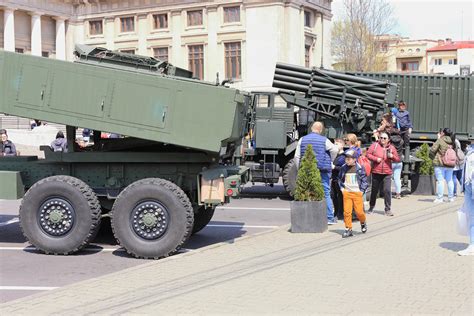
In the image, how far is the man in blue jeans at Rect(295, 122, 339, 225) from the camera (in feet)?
38.7

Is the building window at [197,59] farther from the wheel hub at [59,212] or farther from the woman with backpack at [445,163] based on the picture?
the wheel hub at [59,212]

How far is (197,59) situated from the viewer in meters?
61.4

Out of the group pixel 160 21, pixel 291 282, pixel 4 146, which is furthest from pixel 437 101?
pixel 160 21

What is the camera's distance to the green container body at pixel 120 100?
902 cm

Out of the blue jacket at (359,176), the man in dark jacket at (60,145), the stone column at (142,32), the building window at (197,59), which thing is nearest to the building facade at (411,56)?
the building window at (197,59)

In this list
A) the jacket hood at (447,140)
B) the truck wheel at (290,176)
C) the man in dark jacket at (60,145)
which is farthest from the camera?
the truck wheel at (290,176)

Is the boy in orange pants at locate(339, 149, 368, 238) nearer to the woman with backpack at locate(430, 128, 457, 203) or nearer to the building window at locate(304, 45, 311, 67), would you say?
the woman with backpack at locate(430, 128, 457, 203)

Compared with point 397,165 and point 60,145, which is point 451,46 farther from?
point 60,145

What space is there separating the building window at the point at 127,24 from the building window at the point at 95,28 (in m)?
2.36

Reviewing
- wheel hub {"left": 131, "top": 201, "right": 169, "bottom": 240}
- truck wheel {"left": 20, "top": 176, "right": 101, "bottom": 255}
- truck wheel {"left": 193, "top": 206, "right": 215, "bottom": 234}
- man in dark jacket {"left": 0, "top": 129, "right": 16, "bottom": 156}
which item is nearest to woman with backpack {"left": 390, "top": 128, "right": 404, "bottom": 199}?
truck wheel {"left": 193, "top": 206, "right": 215, "bottom": 234}

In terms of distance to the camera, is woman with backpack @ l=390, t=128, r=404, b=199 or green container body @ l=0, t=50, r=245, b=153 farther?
woman with backpack @ l=390, t=128, r=404, b=199

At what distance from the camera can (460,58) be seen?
106 metres

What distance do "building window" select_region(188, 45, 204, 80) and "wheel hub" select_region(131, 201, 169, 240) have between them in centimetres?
5222

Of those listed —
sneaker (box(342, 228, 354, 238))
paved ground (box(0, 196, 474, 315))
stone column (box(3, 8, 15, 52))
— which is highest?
stone column (box(3, 8, 15, 52))
